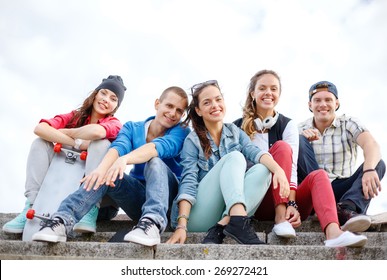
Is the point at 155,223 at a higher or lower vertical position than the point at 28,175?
lower

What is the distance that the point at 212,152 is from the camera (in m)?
3.31

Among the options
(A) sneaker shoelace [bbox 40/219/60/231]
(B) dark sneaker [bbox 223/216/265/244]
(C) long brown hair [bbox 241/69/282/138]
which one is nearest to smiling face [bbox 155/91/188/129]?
(C) long brown hair [bbox 241/69/282/138]

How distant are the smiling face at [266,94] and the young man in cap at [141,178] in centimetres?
64

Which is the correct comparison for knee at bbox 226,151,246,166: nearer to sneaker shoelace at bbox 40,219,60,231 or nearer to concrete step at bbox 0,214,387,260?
concrete step at bbox 0,214,387,260

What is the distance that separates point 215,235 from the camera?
2.83 metres

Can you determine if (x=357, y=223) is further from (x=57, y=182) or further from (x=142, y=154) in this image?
(x=57, y=182)

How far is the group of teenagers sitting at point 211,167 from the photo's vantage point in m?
2.85

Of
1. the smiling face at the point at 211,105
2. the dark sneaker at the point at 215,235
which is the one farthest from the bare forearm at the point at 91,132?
the dark sneaker at the point at 215,235

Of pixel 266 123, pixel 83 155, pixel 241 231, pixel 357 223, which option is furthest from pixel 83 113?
pixel 357 223

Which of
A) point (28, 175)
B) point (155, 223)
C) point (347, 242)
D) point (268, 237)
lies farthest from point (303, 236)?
point (28, 175)

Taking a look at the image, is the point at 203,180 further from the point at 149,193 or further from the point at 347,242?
the point at 347,242

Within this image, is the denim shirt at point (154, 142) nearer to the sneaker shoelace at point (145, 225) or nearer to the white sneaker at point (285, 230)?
the sneaker shoelace at point (145, 225)
